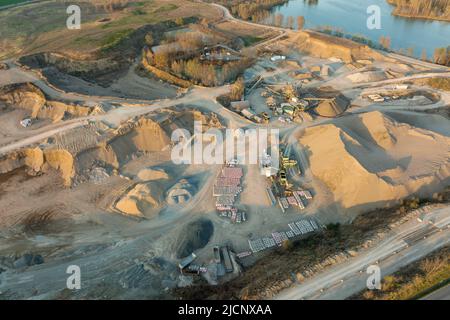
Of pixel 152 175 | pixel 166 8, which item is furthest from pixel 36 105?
pixel 166 8

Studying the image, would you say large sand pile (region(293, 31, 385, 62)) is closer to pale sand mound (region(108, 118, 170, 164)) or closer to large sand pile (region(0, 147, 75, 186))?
pale sand mound (region(108, 118, 170, 164))

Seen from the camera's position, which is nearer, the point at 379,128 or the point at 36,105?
the point at 379,128

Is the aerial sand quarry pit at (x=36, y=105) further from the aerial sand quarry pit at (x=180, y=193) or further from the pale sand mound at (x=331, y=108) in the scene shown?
the pale sand mound at (x=331, y=108)

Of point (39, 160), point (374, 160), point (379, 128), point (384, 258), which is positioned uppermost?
point (379, 128)

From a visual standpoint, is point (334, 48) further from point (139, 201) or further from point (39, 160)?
point (39, 160)

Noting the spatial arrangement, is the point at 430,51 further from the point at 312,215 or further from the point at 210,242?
the point at 210,242

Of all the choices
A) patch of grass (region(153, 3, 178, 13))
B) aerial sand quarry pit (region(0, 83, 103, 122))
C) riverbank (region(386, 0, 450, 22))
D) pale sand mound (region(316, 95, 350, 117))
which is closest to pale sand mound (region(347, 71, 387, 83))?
pale sand mound (region(316, 95, 350, 117))
